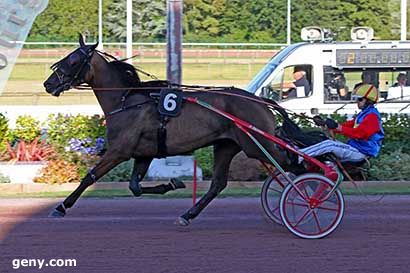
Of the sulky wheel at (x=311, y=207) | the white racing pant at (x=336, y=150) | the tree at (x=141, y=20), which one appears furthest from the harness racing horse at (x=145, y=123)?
the tree at (x=141, y=20)

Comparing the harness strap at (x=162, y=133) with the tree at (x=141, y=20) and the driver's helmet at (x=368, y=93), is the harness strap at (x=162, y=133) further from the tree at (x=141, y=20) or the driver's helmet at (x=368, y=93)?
the tree at (x=141, y=20)

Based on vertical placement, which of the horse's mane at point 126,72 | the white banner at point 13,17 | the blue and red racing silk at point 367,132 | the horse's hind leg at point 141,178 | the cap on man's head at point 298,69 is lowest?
the horse's hind leg at point 141,178

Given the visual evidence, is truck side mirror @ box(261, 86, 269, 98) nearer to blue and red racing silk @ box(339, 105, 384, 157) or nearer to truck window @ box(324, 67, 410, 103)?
truck window @ box(324, 67, 410, 103)

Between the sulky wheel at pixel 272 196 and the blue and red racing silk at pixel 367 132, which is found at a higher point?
the blue and red racing silk at pixel 367 132

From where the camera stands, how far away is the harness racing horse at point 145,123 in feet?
32.2

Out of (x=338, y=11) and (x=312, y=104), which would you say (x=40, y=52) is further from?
(x=312, y=104)

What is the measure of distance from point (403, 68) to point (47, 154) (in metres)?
7.36

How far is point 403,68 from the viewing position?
59.3 ft

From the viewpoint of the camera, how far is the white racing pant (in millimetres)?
9734

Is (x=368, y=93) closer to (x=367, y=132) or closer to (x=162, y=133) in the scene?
(x=367, y=132)

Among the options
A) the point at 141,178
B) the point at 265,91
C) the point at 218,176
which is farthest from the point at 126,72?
the point at 265,91

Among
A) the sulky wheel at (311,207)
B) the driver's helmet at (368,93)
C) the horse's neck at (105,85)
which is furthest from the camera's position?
the horse's neck at (105,85)

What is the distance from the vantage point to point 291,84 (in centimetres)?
1747

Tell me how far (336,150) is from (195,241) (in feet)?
5.85
